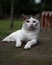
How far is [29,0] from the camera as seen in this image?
37.2 m

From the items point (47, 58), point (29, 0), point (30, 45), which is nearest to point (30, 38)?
point (30, 45)

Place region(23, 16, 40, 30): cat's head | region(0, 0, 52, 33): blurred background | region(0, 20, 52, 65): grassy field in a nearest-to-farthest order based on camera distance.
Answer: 1. region(0, 20, 52, 65): grassy field
2. region(23, 16, 40, 30): cat's head
3. region(0, 0, 52, 33): blurred background

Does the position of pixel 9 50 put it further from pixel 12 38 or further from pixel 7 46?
pixel 12 38

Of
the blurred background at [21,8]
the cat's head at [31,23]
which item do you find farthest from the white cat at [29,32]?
the blurred background at [21,8]

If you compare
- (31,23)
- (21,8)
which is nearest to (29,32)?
(31,23)

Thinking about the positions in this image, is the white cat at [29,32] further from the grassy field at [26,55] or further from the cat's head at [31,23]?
the grassy field at [26,55]

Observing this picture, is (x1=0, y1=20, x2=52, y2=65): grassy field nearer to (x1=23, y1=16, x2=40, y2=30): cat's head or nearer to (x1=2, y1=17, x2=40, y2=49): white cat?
(x1=2, y1=17, x2=40, y2=49): white cat

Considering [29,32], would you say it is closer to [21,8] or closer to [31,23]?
[31,23]

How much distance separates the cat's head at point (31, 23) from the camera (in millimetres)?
7066

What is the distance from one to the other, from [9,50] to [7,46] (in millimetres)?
292

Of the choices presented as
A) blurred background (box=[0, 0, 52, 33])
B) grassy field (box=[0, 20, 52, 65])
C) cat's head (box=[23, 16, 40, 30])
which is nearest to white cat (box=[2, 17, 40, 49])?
cat's head (box=[23, 16, 40, 30])

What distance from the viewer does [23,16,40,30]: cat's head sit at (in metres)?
7.07

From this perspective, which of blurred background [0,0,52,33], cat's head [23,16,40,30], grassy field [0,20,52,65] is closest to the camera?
grassy field [0,20,52,65]

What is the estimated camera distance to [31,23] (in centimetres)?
706
